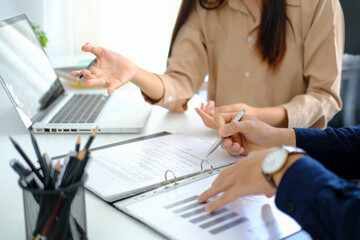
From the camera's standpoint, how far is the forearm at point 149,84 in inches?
47.4

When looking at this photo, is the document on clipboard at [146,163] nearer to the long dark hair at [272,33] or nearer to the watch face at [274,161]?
the watch face at [274,161]

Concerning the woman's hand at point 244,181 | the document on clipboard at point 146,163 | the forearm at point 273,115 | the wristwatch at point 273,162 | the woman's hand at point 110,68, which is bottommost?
the forearm at point 273,115

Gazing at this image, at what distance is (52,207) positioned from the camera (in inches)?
21.3

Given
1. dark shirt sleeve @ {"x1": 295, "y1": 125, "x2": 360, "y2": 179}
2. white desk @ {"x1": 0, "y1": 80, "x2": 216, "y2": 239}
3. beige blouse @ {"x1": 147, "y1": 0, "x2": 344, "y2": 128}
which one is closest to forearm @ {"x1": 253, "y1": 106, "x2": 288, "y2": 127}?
beige blouse @ {"x1": 147, "y1": 0, "x2": 344, "y2": 128}

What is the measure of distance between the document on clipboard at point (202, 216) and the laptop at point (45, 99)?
1.34ft

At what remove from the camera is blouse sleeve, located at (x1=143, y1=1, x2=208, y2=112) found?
1329 mm

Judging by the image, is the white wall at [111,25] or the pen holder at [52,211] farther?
the white wall at [111,25]

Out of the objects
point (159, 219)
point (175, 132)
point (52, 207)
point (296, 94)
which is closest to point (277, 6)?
point (296, 94)

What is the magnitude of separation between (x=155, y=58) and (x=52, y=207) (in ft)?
6.37

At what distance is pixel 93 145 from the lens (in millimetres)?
1036

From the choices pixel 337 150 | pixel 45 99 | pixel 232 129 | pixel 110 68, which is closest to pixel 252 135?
pixel 232 129

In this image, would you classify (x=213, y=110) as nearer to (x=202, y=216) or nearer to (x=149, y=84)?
(x=149, y=84)

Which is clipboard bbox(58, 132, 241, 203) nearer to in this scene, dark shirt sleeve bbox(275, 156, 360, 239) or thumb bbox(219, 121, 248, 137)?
thumb bbox(219, 121, 248, 137)

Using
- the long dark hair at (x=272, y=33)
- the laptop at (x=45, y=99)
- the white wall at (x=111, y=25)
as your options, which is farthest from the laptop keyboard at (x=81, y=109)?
the white wall at (x=111, y=25)
